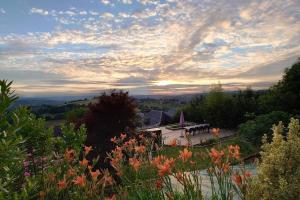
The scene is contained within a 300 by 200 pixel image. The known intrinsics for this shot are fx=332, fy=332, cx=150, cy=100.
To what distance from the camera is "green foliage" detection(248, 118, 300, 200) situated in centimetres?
310

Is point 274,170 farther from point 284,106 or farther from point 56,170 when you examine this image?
point 284,106

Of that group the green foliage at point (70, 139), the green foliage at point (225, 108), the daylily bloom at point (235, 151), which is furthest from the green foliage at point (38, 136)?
the green foliage at point (225, 108)

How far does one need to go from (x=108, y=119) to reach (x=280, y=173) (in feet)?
23.3

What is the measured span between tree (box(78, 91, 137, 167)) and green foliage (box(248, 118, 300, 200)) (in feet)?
21.7

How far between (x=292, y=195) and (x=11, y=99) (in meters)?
2.61

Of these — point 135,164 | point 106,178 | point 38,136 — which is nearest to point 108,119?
point 38,136

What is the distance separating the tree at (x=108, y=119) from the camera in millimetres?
9867

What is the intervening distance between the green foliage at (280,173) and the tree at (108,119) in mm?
6608

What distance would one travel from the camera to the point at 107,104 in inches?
387

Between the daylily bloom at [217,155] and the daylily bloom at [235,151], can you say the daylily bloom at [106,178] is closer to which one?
the daylily bloom at [217,155]

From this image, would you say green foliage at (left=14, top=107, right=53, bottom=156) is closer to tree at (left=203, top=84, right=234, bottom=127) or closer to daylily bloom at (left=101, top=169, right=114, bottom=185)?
daylily bloom at (left=101, top=169, right=114, bottom=185)

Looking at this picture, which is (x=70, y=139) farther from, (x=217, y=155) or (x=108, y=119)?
(x=217, y=155)

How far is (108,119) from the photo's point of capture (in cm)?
1001

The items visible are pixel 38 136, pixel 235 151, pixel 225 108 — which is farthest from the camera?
pixel 225 108
